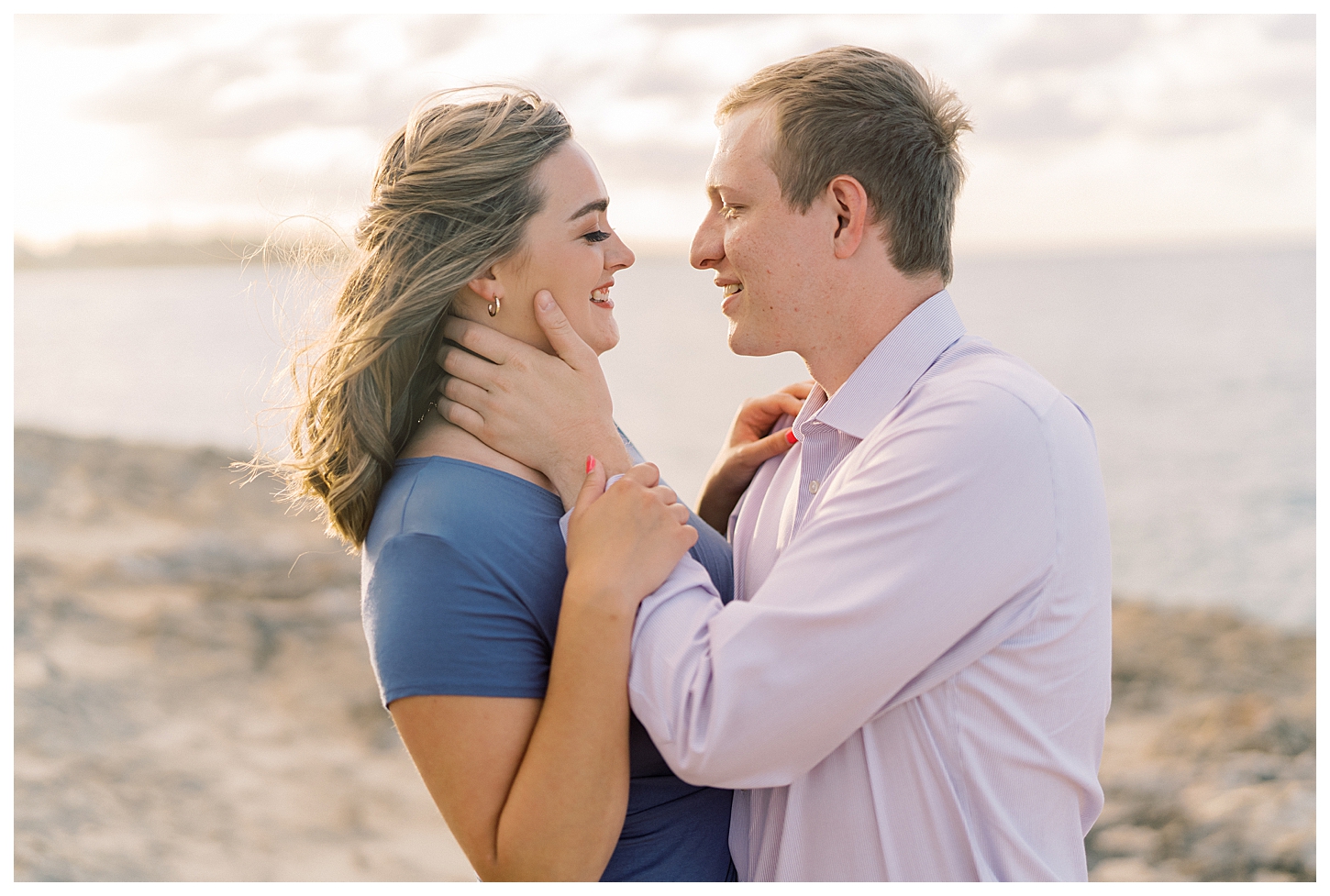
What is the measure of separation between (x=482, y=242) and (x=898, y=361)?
985 millimetres

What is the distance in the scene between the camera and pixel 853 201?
7.43 feet

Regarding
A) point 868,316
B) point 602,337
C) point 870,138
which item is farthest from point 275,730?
point 870,138

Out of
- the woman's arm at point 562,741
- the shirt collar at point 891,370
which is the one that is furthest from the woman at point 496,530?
the shirt collar at point 891,370

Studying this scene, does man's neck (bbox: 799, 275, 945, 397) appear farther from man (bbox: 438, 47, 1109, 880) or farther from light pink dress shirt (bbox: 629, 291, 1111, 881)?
light pink dress shirt (bbox: 629, 291, 1111, 881)

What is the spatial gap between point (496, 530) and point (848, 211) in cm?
113

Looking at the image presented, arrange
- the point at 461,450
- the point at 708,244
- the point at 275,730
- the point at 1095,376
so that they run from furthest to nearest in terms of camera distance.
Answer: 1. the point at 1095,376
2. the point at 275,730
3. the point at 708,244
4. the point at 461,450

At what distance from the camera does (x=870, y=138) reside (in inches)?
90.0

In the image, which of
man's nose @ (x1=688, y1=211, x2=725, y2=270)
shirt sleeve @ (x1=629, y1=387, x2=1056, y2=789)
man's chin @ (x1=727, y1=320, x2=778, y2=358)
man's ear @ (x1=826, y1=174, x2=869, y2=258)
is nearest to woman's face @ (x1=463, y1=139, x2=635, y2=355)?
man's nose @ (x1=688, y1=211, x2=725, y2=270)

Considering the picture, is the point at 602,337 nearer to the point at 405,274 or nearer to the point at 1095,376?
the point at 405,274

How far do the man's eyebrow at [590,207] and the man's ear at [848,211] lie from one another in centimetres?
54

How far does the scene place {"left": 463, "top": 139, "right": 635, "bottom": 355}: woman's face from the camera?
7.19 feet

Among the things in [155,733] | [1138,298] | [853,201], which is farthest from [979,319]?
[853,201]

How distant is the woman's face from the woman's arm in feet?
2.00

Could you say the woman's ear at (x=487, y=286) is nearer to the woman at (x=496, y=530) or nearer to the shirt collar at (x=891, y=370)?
the woman at (x=496, y=530)
